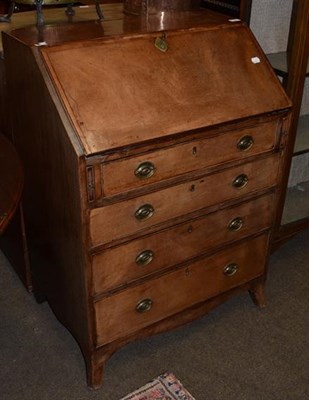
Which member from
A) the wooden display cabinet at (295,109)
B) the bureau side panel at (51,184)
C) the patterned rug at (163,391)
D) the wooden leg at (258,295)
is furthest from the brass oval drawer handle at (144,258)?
the wooden display cabinet at (295,109)

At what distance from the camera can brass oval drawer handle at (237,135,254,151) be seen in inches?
74.8

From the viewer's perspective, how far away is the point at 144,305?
200cm

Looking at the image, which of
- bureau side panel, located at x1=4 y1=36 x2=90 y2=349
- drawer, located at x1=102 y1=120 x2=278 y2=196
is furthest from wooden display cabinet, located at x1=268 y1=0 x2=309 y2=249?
bureau side panel, located at x1=4 y1=36 x2=90 y2=349

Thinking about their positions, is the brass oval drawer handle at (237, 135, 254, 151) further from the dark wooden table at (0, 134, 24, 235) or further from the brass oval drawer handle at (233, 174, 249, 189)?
the dark wooden table at (0, 134, 24, 235)

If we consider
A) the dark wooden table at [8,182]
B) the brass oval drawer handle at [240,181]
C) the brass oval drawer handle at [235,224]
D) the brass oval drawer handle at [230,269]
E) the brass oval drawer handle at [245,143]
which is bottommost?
the brass oval drawer handle at [230,269]

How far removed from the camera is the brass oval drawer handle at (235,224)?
209 centimetres

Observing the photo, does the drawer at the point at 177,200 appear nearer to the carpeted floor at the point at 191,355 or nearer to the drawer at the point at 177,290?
the drawer at the point at 177,290

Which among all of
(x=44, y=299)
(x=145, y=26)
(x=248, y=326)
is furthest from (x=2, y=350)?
(x=145, y=26)

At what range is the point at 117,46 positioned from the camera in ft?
5.54

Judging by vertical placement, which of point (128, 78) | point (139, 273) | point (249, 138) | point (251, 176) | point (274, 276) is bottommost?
point (274, 276)

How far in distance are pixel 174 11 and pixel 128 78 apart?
0.58 metres

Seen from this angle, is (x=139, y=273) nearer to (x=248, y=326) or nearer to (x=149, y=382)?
(x=149, y=382)

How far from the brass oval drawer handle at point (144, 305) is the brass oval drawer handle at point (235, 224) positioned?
451 mm

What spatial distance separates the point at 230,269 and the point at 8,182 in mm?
1147
